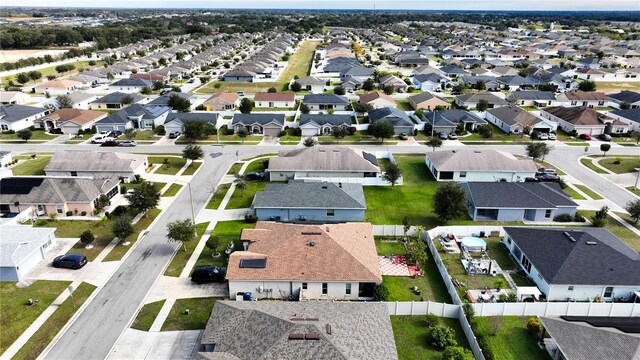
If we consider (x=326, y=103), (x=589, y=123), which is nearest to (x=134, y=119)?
(x=326, y=103)

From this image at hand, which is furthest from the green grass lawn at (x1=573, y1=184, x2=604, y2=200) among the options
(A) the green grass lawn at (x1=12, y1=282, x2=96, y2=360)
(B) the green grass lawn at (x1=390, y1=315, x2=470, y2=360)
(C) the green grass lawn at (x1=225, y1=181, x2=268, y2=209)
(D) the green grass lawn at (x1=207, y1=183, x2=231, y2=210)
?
(A) the green grass lawn at (x1=12, y1=282, x2=96, y2=360)

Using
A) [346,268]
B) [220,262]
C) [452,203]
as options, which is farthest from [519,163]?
[220,262]

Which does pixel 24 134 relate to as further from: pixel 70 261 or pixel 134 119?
pixel 70 261

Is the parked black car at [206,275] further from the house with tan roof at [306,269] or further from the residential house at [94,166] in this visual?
the residential house at [94,166]

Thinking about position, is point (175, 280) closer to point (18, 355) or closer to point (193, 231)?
point (193, 231)

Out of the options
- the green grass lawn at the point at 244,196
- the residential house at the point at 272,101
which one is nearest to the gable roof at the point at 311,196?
the green grass lawn at the point at 244,196

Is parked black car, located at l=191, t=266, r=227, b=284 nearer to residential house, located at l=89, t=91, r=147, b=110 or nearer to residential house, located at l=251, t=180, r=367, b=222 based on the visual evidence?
residential house, located at l=251, t=180, r=367, b=222
